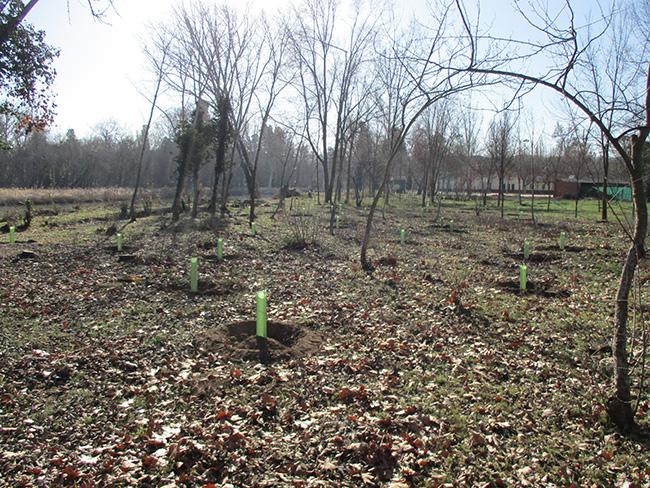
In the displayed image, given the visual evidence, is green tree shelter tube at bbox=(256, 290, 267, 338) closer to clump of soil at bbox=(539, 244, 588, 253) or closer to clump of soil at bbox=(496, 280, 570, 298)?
clump of soil at bbox=(496, 280, 570, 298)

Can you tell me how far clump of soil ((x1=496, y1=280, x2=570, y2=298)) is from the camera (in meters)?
8.76

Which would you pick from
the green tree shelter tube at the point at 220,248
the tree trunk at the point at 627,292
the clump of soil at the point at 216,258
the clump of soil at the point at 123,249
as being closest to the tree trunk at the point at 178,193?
the clump of soil at the point at 123,249

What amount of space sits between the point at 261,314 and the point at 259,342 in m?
0.39

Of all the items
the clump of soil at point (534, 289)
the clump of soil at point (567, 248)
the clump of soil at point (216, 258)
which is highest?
the clump of soil at point (567, 248)

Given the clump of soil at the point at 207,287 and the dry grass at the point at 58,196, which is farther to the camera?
the dry grass at the point at 58,196

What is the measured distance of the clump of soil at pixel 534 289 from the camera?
876 cm

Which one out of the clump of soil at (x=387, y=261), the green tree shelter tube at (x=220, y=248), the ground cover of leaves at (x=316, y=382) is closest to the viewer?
the ground cover of leaves at (x=316, y=382)

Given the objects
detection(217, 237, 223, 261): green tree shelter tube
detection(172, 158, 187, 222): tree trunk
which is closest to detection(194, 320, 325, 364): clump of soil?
detection(217, 237, 223, 261): green tree shelter tube

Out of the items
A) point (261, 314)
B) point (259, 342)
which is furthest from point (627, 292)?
point (259, 342)

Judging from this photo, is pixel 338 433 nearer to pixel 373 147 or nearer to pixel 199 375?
pixel 199 375

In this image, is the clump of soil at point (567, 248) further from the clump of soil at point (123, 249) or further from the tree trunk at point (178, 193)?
the tree trunk at point (178, 193)

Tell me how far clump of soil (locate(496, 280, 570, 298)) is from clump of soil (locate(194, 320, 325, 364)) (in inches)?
180

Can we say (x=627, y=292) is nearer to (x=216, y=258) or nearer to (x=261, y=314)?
(x=261, y=314)

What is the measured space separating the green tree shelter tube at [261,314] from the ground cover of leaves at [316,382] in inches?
13.1
